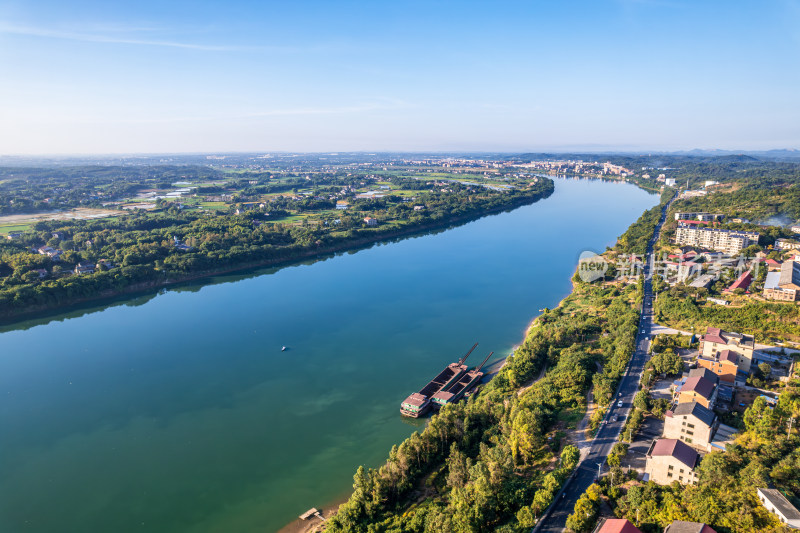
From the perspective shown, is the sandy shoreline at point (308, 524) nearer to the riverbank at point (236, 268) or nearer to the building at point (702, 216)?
the riverbank at point (236, 268)

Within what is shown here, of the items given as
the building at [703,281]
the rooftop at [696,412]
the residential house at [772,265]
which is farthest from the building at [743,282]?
the rooftop at [696,412]

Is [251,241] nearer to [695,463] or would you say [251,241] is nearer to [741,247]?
[695,463]

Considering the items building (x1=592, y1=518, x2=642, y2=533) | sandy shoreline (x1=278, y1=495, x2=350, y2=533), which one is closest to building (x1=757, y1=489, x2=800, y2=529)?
building (x1=592, y1=518, x2=642, y2=533)

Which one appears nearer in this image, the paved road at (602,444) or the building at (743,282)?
the paved road at (602,444)

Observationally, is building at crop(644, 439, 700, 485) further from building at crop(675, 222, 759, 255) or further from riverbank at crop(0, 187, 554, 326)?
riverbank at crop(0, 187, 554, 326)

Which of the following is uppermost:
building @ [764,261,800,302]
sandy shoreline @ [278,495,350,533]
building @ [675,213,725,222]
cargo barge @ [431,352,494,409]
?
building @ [675,213,725,222]

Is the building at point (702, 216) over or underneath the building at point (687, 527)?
over

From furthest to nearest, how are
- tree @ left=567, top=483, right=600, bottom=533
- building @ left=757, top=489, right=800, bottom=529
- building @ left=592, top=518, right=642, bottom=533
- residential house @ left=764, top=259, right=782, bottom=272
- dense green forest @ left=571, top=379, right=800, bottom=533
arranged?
1. residential house @ left=764, top=259, right=782, bottom=272
2. tree @ left=567, top=483, right=600, bottom=533
3. dense green forest @ left=571, top=379, right=800, bottom=533
4. building @ left=592, top=518, right=642, bottom=533
5. building @ left=757, top=489, right=800, bottom=529
